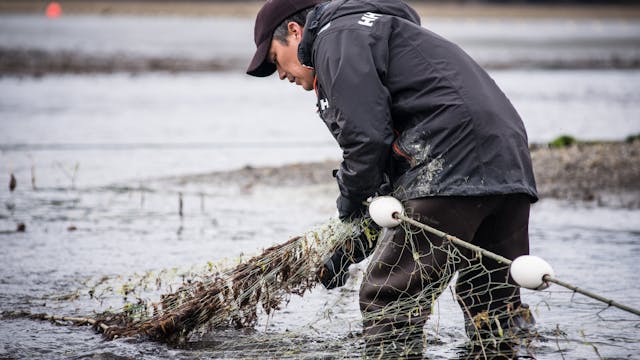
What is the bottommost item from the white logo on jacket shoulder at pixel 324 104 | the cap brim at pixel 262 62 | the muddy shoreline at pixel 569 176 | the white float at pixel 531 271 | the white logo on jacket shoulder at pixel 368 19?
the muddy shoreline at pixel 569 176

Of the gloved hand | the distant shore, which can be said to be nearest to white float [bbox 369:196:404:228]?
the gloved hand

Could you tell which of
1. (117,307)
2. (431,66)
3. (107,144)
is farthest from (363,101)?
(107,144)

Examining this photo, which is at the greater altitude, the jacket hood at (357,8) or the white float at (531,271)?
the jacket hood at (357,8)

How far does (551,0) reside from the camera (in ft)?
473

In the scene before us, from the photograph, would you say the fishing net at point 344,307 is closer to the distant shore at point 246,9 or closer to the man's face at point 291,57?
the man's face at point 291,57

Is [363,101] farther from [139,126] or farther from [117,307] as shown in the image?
[139,126]

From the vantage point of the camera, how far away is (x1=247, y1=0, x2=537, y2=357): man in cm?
387

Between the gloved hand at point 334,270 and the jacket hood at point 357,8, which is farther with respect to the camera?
the gloved hand at point 334,270

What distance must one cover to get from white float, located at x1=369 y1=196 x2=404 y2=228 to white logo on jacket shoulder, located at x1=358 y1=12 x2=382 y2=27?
0.73 metres

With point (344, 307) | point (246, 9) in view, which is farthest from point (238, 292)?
point (246, 9)

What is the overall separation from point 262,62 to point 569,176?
6.76 meters

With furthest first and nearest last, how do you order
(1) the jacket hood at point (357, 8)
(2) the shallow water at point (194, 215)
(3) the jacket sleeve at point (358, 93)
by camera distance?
(2) the shallow water at point (194, 215)
(1) the jacket hood at point (357, 8)
(3) the jacket sleeve at point (358, 93)

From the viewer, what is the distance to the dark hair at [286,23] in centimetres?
421

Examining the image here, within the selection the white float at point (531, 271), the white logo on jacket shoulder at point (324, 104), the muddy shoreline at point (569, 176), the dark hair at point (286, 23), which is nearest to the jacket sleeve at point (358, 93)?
the white logo on jacket shoulder at point (324, 104)
